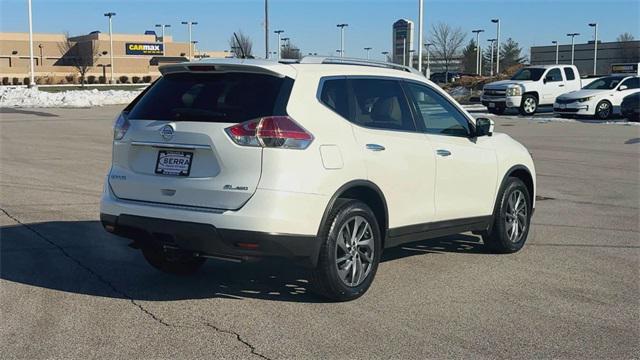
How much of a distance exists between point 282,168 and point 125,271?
2.25m

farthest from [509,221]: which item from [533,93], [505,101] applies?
[533,93]

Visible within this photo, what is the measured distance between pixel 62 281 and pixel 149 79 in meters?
89.2

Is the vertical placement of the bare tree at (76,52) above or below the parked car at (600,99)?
above

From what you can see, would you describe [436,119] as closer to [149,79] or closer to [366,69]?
[366,69]

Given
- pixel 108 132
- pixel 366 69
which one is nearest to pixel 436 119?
pixel 366 69

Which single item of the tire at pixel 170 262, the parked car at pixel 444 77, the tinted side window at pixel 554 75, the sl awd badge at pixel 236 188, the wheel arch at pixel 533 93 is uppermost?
the parked car at pixel 444 77

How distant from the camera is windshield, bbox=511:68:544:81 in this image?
3177 cm

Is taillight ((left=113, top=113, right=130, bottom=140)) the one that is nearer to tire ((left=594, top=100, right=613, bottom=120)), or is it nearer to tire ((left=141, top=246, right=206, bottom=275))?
tire ((left=141, top=246, right=206, bottom=275))

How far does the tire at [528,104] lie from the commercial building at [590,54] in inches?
2480

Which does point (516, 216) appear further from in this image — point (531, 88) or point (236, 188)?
point (531, 88)

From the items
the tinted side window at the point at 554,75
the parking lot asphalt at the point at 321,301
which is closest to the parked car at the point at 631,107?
the tinted side window at the point at 554,75

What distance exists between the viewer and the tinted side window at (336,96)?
5693 mm

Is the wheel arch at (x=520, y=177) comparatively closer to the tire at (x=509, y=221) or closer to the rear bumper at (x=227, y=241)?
the tire at (x=509, y=221)

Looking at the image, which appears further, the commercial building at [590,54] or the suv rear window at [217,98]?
the commercial building at [590,54]
